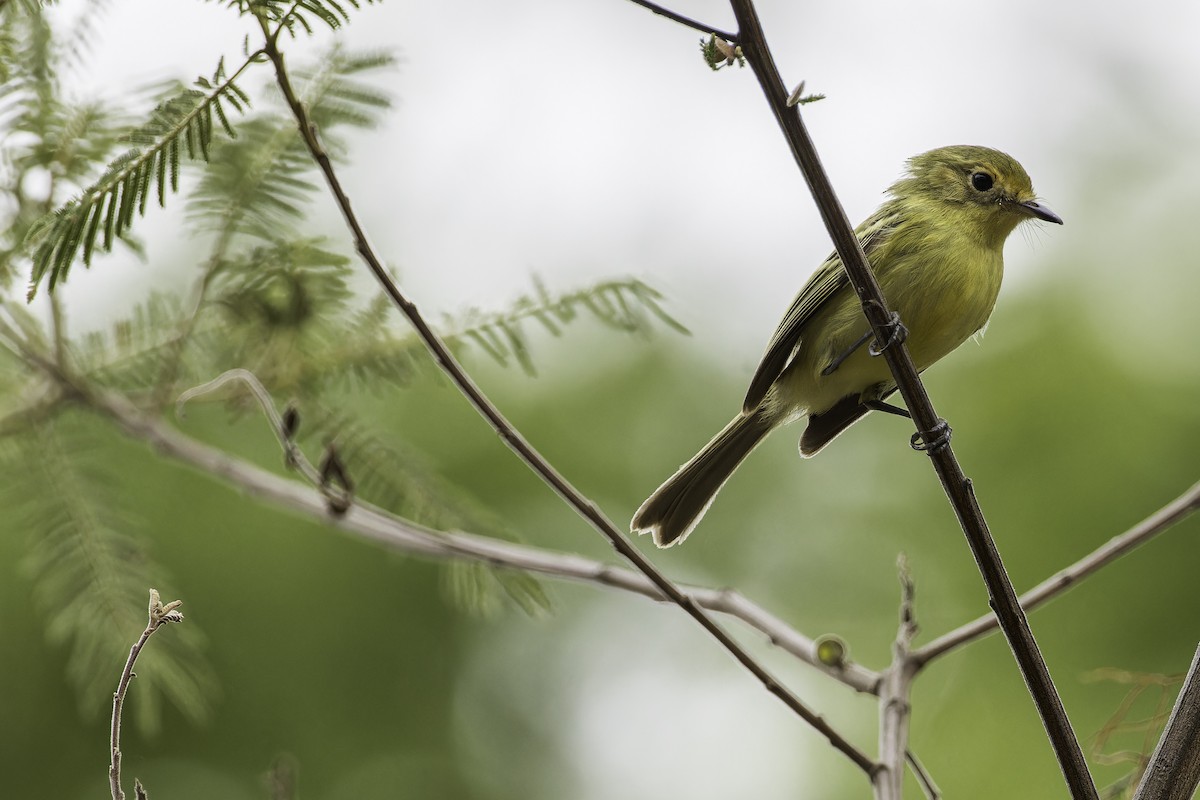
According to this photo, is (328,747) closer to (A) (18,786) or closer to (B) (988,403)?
(A) (18,786)

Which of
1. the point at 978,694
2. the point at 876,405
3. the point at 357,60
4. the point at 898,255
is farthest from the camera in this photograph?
the point at 978,694

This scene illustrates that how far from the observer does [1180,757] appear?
1.49 m

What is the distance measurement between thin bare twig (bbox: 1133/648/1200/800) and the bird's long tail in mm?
1661

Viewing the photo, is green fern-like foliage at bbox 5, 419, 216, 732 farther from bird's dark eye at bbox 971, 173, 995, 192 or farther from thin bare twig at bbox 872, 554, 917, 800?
bird's dark eye at bbox 971, 173, 995, 192

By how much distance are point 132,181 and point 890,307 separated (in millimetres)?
2189

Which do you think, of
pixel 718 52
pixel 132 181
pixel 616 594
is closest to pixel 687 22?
pixel 718 52

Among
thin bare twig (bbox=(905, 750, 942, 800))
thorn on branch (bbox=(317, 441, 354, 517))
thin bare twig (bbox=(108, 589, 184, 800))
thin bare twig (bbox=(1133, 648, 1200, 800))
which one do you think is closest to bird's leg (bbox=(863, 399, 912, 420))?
thin bare twig (bbox=(905, 750, 942, 800))

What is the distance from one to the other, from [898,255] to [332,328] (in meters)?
1.71

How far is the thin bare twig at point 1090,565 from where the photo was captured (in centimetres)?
197

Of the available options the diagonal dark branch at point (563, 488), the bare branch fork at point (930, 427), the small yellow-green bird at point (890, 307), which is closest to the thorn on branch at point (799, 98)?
the bare branch fork at point (930, 427)

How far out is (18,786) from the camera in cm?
558

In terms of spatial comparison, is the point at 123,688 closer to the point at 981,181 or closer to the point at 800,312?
the point at 800,312

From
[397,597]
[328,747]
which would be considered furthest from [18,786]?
[397,597]

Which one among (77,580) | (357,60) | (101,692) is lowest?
(101,692)
